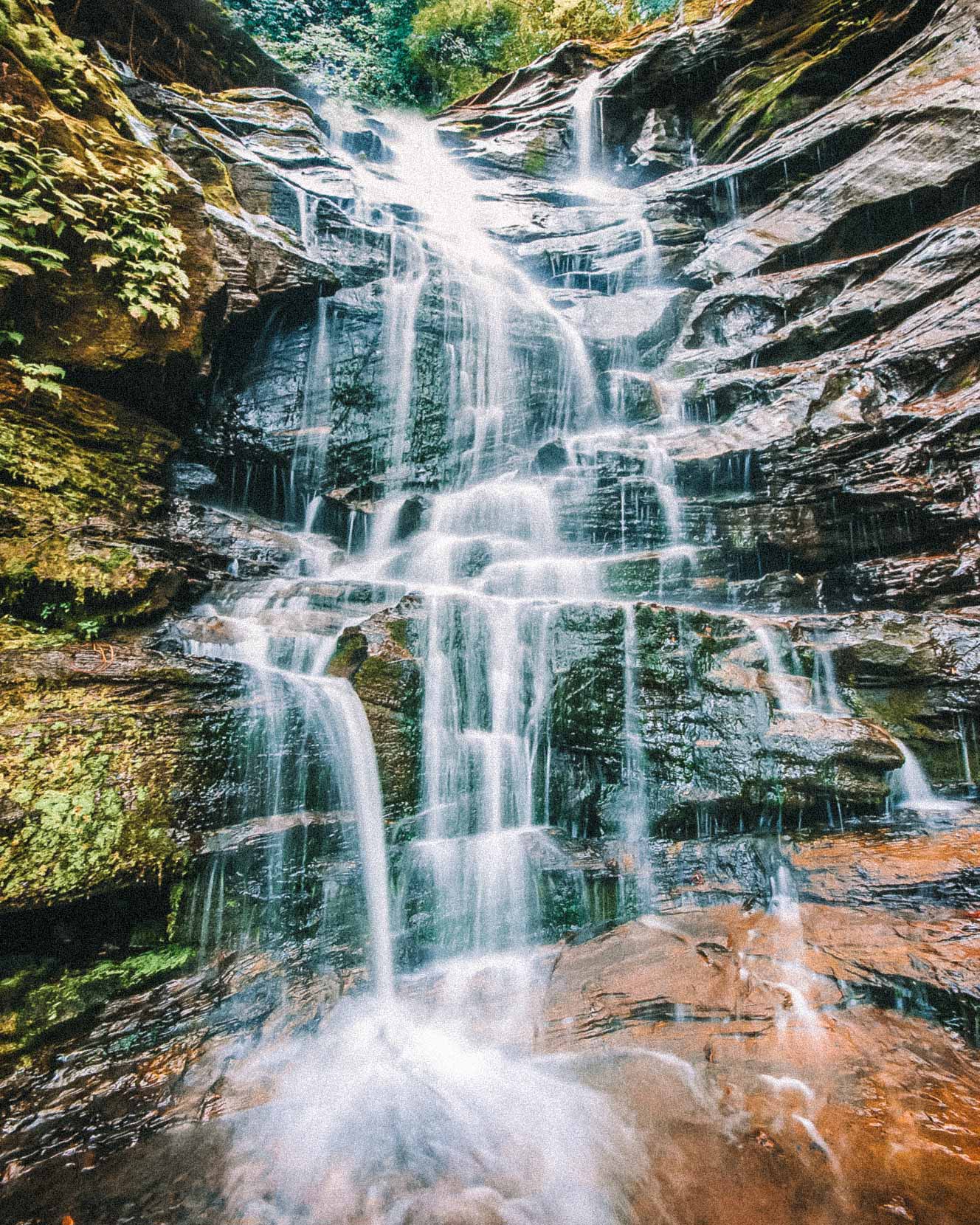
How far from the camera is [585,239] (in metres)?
13.5

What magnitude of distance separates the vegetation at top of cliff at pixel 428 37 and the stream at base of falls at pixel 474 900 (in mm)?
13570

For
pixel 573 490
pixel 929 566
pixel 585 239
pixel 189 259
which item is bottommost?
pixel 929 566

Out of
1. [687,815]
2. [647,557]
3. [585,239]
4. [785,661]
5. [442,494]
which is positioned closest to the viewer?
[687,815]

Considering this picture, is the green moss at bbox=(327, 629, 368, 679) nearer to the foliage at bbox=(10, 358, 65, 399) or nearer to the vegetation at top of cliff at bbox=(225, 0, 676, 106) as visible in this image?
the foliage at bbox=(10, 358, 65, 399)

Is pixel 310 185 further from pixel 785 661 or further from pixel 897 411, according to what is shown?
pixel 785 661

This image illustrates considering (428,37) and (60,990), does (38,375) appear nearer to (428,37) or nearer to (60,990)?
(60,990)

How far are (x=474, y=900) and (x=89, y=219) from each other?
26.5 feet

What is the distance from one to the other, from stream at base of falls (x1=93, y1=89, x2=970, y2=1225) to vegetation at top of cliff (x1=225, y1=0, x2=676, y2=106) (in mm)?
13570

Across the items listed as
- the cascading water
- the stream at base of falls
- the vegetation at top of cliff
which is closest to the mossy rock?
the stream at base of falls

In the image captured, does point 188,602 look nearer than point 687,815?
No

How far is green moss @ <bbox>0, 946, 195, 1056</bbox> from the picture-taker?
353 centimetres

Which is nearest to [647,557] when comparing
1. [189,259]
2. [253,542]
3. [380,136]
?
[253,542]

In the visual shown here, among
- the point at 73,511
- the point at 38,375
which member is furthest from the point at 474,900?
the point at 38,375

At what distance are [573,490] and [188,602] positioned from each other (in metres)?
5.71
